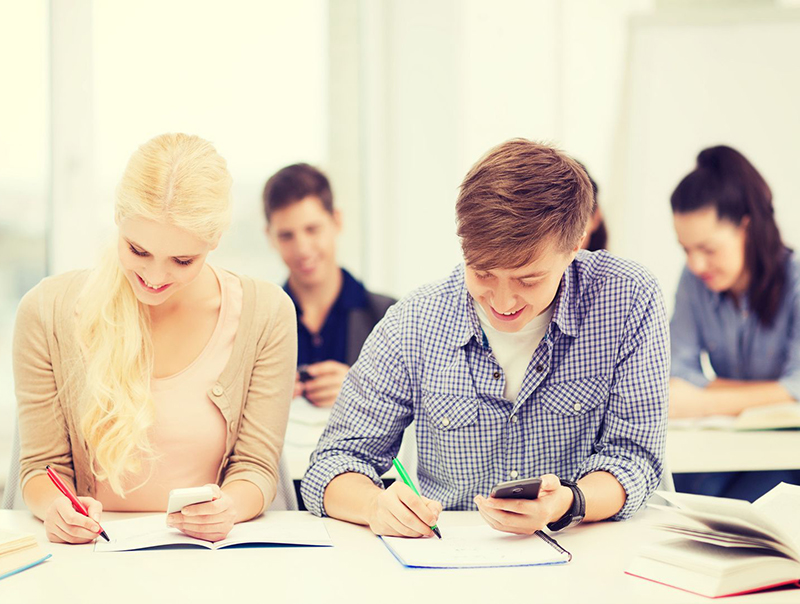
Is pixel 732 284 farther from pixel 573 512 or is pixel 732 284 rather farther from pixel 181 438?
pixel 181 438

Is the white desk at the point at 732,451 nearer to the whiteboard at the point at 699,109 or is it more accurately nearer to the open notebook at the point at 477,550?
the open notebook at the point at 477,550

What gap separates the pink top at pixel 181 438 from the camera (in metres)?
1.62

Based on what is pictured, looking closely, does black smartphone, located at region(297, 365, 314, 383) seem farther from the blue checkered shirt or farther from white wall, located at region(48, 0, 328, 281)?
white wall, located at region(48, 0, 328, 281)

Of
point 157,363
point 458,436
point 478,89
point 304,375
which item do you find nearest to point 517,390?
point 458,436

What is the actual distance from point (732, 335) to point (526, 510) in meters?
1.89

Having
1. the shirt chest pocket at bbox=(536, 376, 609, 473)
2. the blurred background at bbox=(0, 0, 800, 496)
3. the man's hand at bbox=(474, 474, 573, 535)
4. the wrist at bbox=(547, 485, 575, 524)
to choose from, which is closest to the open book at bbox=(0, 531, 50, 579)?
the man's hand at bbox=(474, 474, 573, 535)

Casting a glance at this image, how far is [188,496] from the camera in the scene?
51.4 inches

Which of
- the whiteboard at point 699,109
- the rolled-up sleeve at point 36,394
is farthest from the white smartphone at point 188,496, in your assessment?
the whiteboard at point 699,109

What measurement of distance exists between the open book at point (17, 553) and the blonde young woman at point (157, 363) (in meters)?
0.21

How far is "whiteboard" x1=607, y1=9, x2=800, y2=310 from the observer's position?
3.45 m

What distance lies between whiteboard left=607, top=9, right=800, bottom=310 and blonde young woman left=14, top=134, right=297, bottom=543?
88.1 inches

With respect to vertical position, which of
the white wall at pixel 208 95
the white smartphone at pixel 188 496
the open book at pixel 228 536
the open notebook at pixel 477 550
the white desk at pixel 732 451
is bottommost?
the white desk at pixel 732 451

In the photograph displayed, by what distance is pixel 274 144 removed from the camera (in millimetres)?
3729

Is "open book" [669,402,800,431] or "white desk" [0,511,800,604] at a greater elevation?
"white desk" [0,511,800,604]
